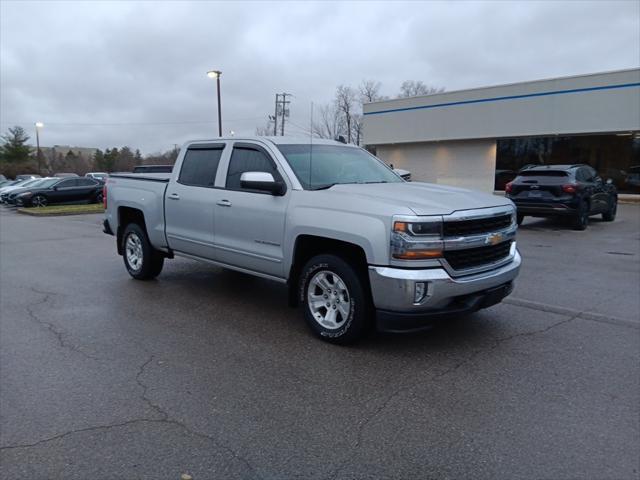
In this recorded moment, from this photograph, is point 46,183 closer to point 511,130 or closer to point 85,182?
point 85,182

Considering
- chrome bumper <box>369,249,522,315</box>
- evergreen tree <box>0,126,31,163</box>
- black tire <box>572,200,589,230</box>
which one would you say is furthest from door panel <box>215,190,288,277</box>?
evergreen tree <box>0,126,31,163</box>

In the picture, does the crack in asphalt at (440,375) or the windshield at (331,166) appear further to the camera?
the windshield at (331,166)

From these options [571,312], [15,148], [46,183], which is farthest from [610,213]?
[15,148]

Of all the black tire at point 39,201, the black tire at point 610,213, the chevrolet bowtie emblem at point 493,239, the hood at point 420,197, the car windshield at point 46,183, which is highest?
the hood at point 420,197

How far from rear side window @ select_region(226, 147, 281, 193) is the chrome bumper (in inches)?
74.6

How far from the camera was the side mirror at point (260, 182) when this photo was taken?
489 centimetres

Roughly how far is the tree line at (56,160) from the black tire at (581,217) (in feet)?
151

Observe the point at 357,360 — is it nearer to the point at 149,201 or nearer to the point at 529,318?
the point at 529,318

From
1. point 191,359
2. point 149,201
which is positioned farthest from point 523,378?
point 149,201

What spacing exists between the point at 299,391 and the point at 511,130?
2589 centimetres

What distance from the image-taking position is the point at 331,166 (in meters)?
5.50

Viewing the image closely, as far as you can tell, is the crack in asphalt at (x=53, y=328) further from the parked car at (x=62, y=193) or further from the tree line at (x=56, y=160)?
the tree line at (x=56, y=160)

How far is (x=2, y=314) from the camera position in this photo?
19.0 feet

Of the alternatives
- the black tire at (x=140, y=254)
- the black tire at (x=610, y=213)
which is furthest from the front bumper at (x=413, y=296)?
the black tire at (x=610, y=213)
